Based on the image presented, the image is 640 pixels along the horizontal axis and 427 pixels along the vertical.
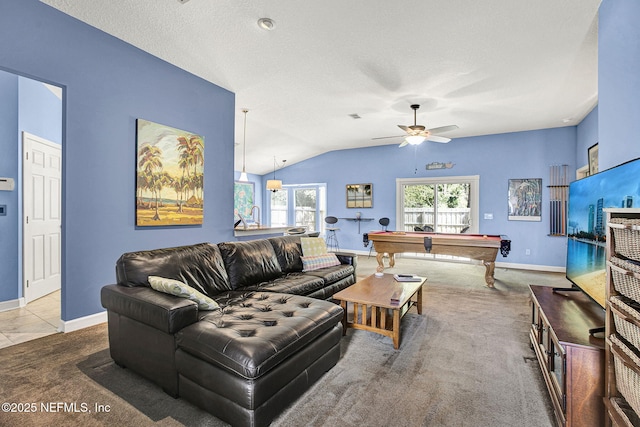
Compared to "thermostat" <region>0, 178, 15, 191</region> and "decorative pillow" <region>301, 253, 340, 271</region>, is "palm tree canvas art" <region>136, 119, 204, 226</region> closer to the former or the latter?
"thermostat" <region>0, 178, 15, 191</region>

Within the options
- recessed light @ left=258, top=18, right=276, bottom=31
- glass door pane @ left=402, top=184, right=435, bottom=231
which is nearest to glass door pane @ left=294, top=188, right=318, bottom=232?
glass door pane @ left=402, top=184, right=435, bottom=231

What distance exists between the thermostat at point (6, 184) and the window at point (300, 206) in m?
6.26

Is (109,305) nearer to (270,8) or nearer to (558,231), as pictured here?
(270,8)

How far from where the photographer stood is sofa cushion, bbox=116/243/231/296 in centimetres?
230

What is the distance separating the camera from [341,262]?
4.06 metres

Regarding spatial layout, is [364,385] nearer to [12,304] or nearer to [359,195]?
[12,304]

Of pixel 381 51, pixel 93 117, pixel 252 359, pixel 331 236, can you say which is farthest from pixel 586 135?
pixel 93 117

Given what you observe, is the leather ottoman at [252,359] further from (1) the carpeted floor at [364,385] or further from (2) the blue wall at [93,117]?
(2) the blue wall at [93,117]

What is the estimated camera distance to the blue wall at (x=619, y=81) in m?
1.96

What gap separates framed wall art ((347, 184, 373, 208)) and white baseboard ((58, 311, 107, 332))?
614 cm

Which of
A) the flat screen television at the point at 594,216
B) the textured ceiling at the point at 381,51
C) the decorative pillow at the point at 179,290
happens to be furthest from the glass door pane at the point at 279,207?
the flat screen television at the point at 594,216

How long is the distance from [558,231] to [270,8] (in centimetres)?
644

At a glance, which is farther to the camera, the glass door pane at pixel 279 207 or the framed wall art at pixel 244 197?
the glass door pane at pixel 279 207

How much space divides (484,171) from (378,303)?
212 inches
